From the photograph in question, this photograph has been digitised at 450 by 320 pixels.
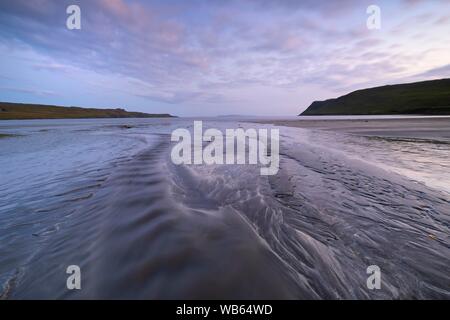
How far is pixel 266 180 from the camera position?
6.84 m

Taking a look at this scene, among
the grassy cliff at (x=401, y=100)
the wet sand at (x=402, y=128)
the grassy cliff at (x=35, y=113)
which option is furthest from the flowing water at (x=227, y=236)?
the grassy cliff at (x=35, y=113)

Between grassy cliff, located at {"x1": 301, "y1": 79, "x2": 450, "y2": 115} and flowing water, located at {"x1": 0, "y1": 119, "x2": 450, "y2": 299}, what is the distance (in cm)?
8067

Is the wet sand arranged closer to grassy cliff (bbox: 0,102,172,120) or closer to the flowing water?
the flowing water

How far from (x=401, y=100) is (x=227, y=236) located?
12427 cm

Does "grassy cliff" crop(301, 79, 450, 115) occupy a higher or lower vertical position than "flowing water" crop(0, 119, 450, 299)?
higher

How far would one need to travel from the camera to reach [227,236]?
3404 mm

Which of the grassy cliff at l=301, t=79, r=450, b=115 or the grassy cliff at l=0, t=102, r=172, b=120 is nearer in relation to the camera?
the grassy cliff at l=301, t=79, r=450, b=115

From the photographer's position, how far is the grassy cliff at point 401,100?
72050 millimetres

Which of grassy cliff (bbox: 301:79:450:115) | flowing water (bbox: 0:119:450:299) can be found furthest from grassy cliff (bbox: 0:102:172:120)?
grassy cliff (bbox: 301:79:450:115)

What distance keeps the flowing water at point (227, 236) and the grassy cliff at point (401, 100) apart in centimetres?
8067

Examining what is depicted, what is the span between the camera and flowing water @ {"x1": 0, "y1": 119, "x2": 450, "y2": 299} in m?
2.42

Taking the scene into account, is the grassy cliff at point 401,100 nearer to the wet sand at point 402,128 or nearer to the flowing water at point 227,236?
the wet sand at point 402,128

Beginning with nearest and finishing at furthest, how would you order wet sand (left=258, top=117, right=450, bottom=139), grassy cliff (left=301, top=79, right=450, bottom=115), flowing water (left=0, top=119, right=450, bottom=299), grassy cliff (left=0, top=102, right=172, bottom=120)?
flowing water (left=0, top=119, right=450, bottom=299) → wet sand (left=258, top=117, right=450, bottom=139) → grassy cliff (left=301, top=79, right=450, bottom=115) → grassy cliff (left=0, top=102, right=172, bottom=120)
